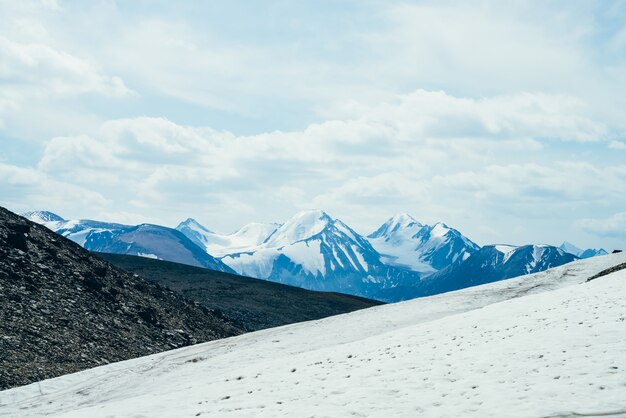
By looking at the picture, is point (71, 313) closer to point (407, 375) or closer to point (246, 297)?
point (407, 375)

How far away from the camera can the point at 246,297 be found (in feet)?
308

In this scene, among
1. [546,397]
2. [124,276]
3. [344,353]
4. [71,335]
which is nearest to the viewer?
[546,397]

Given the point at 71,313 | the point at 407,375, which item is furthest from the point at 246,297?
the point at 407,375

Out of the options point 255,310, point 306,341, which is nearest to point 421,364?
point 306,341

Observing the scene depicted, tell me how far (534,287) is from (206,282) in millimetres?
61312

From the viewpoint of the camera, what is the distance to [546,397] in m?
16.0

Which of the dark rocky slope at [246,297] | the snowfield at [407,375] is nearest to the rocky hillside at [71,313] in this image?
the snowfield at [407,375]

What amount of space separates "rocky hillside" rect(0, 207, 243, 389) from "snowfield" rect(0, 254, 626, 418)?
14.7 feet

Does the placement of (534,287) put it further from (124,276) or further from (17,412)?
(17,412)

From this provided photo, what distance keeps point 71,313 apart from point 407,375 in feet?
98.3

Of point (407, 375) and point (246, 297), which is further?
point (246, 297)

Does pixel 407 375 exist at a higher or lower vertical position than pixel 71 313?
lower

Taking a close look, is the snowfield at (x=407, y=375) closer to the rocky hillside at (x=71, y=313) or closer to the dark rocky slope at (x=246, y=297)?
the rocky hillside at (x=71, y=313)

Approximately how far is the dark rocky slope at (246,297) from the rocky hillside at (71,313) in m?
22.8
